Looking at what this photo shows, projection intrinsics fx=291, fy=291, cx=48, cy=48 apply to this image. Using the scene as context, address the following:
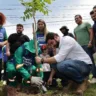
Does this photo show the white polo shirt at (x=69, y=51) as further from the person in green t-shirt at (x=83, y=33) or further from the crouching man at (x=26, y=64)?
the person in green t-shirt at (x=83, y=33)

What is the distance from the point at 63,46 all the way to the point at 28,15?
0.95 m

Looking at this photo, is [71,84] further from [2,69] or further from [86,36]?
[2,69]

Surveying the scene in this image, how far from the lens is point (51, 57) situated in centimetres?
527

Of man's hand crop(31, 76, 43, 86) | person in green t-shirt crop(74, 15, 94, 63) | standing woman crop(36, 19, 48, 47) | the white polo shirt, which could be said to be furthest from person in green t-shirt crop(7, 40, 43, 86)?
person in green t-shirt crop(74, 15, 94, 63)

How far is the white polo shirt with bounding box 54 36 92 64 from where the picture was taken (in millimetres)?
5172

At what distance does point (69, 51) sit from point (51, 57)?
0.34 m

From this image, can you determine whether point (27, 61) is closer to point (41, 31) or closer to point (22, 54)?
point (22, 54)

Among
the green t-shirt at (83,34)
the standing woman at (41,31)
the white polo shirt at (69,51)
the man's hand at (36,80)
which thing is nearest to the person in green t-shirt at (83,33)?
the green t-shirt at (83,34)

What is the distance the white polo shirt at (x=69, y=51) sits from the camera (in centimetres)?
517

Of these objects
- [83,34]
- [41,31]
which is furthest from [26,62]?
[83,34]

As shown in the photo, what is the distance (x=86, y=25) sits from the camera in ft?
23.2

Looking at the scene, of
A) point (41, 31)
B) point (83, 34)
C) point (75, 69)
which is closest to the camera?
point (75, 69)

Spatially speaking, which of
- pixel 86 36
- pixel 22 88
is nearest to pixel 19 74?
pixel 22 88

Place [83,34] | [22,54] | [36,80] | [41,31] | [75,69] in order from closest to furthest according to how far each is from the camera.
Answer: [75,69] → [36,80] → [22,54] → [41,31] → [83,34]
